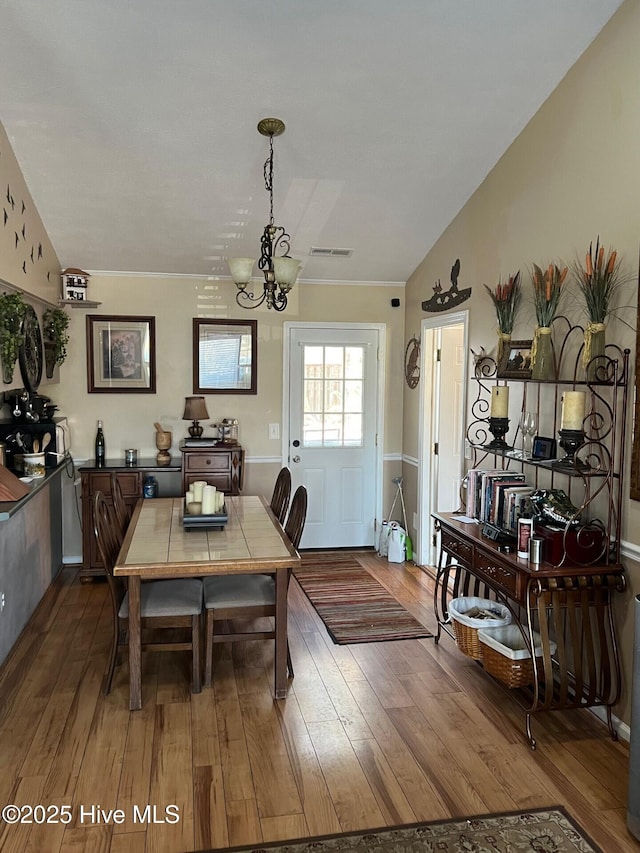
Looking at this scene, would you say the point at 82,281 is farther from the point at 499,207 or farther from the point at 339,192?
the point at 499,207

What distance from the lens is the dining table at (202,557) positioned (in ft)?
10.1

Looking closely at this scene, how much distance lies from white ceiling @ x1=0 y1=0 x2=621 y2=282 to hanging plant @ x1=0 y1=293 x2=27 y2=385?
3.10 feet

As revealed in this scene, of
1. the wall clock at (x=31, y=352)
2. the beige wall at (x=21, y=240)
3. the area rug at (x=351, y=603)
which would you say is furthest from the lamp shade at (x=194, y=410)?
the area rug at (x=351, y=603)

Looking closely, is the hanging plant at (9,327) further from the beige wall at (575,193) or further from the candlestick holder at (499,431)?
the beige wall at (575,193)

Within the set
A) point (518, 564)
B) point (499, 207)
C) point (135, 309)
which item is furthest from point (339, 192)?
point (518, 564)

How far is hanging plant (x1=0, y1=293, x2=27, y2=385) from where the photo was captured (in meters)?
3.61

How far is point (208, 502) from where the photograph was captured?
12.4ft

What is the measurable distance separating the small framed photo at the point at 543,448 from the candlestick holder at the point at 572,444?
0.23 meters

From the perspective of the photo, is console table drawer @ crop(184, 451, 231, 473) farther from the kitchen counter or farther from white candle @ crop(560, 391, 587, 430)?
white candle @ crop(560, 391, 587, 430)

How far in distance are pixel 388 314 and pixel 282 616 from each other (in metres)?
3.35

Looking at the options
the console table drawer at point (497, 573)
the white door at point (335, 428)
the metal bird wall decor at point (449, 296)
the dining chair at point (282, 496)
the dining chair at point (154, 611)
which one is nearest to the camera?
the console table drawer at point (497, 573)

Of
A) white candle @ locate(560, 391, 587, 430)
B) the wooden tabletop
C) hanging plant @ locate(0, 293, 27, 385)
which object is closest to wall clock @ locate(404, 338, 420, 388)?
the wooden tabletop

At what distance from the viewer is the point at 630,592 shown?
2.96m

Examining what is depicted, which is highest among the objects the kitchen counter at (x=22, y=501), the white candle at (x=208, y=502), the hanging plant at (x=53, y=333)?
the hanging plant at (x=53, y=333)
